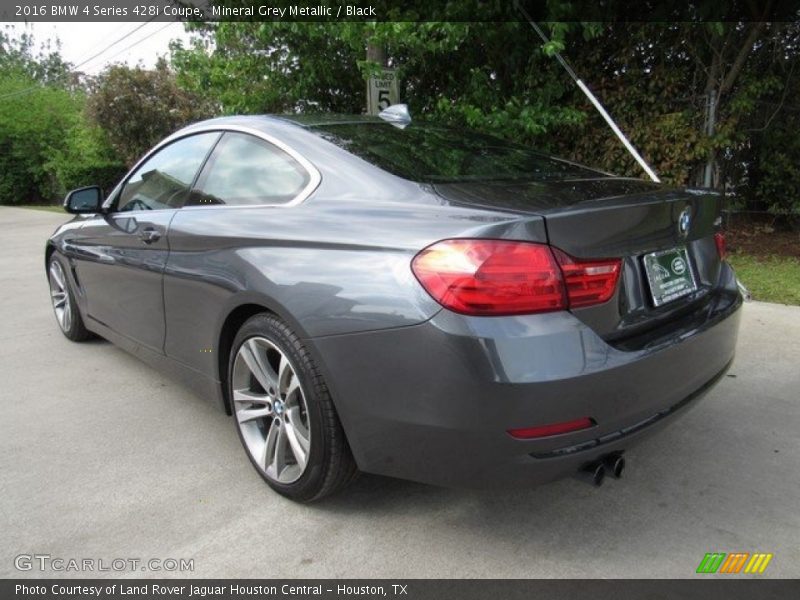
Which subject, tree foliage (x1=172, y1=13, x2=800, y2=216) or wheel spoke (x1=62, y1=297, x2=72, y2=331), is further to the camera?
tree foliage (x1=172, y1=13, x2=800, y2=216)

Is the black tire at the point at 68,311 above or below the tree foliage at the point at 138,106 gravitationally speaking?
below

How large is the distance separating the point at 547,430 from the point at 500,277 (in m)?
0.48

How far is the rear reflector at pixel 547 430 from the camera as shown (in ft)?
6.09

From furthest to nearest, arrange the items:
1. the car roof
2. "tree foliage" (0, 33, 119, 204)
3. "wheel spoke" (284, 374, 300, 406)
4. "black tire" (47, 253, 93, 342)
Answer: "tree foliage" (0, 33, 119, 204) < "black tire" (47, 253, 93, 342) < the car roof < "wheel spoke" (284, 374, 300, 406)

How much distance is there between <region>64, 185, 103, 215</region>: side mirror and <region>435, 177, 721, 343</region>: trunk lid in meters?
2.67

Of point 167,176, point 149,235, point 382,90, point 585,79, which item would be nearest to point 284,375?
point 149,235

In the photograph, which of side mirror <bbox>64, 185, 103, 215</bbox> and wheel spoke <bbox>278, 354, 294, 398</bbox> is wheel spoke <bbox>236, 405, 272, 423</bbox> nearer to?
wheel spoke <bbox>278, 354, 294, 398</bbox>

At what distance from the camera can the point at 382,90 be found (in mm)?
7168

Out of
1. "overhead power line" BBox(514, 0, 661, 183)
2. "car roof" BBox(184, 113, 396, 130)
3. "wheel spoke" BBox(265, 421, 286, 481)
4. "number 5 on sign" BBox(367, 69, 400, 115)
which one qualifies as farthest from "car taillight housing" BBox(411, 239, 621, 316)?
"number 5 on sign" BBox(367, 69, 400, 115)

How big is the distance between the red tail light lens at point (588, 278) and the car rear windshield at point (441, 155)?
0.64 meters

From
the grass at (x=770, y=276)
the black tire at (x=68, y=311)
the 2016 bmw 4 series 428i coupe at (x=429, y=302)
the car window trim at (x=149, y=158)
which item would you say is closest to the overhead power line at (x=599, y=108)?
the grass at (x=770, y=276)

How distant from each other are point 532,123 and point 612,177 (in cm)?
437

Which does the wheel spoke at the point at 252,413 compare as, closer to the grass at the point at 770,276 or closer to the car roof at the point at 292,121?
the car roof at the point at 292,121

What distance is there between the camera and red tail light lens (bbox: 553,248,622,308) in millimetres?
1918
